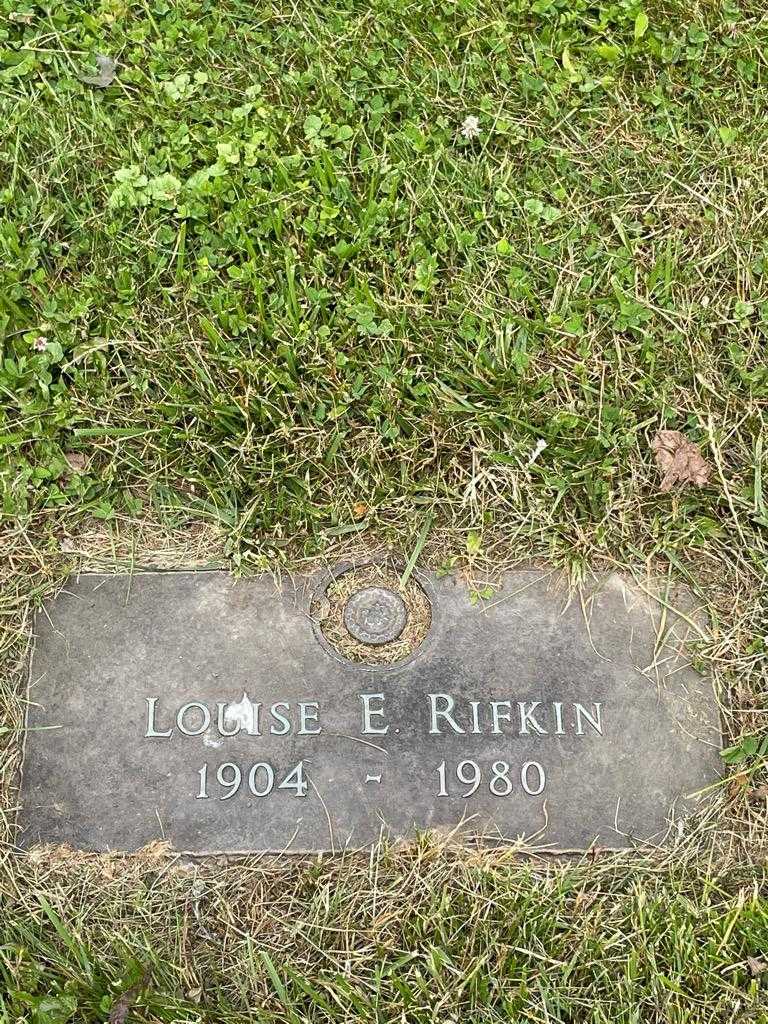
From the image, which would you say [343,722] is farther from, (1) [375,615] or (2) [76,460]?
(2) [76,460]

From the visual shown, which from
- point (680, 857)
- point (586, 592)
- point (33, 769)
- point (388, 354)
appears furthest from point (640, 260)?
point (33, 769)

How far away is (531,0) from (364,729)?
2.33 m

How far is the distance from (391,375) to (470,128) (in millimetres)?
860

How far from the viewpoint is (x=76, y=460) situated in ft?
7.91

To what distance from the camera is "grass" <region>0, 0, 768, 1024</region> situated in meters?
2.06

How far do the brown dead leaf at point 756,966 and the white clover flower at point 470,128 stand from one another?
2344 mm

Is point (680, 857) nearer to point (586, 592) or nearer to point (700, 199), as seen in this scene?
point (586, 592)

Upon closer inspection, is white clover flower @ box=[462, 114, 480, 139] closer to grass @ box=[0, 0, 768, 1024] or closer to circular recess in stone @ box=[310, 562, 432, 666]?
grass @ box=[0, 0, 768, 1024]

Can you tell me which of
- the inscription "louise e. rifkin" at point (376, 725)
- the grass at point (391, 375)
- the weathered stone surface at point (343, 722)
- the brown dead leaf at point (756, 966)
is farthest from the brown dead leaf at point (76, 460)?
the brown dead leaf at point (756, 966)

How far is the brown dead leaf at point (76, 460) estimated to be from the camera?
2396 mm

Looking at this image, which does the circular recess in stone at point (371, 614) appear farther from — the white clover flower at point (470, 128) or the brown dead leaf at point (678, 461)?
the white clover flower at point (470, 128)

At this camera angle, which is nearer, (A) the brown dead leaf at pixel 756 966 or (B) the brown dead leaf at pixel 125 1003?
(B) the brown dead leaf at pixel 125 1003

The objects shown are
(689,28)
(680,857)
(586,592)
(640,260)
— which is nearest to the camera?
(680,857)

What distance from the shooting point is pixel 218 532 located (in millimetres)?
2348
